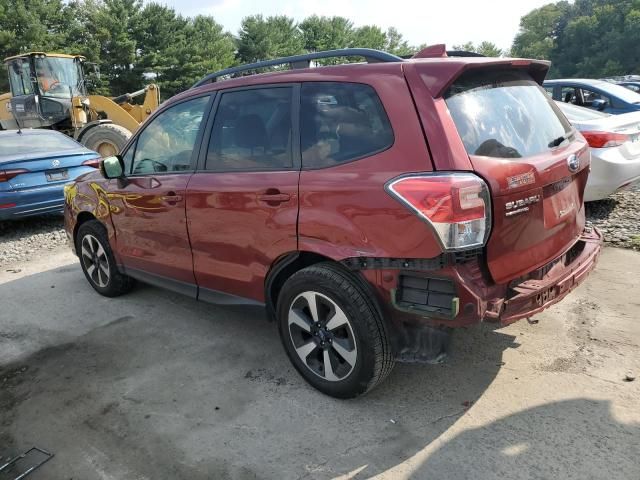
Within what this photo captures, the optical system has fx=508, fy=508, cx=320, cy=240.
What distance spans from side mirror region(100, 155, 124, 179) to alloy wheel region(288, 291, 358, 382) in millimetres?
2100

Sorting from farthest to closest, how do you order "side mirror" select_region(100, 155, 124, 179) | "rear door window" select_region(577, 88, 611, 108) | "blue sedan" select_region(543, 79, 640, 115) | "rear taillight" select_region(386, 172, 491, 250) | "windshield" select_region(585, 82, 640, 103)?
"windshield" select_region(585, 82, 640, 103), "rear door window" select_region(577, 88, 611, 108), "blue sedan" select_region(543, 79, 640, 115), "side mirror" select_region(100, 155, 124, 179), "rear taillight" select_region(386, 172, 491, 250)

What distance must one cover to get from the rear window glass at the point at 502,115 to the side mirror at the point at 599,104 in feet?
22.1

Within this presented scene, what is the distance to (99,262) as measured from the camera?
16.1 ft

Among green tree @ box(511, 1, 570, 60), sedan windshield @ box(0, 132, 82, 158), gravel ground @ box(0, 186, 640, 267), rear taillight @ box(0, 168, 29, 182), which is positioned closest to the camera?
gravel ground @ box(0, 186, 640, 267)

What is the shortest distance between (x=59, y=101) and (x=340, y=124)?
11.7 meters

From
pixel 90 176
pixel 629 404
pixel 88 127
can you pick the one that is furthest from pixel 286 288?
pixel 88 127

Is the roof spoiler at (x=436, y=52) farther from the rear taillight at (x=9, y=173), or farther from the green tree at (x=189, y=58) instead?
the green tree at (x=189, y=58)

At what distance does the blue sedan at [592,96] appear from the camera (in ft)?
28.3

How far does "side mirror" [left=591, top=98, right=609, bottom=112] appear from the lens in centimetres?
888

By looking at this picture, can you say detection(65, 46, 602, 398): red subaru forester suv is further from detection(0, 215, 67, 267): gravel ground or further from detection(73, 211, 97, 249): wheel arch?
detection(0, 215, 67, 267): gravel ground

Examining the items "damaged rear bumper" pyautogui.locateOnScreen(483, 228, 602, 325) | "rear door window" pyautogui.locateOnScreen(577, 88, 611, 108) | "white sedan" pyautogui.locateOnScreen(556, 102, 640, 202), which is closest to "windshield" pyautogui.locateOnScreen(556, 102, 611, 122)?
"white sedan" pyautogui.locateOnScreen(556, 102, 640, 202)

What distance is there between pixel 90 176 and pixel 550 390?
4.22 meters

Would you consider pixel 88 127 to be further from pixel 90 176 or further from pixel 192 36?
pixel 192 36

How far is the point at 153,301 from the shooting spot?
191 inches
